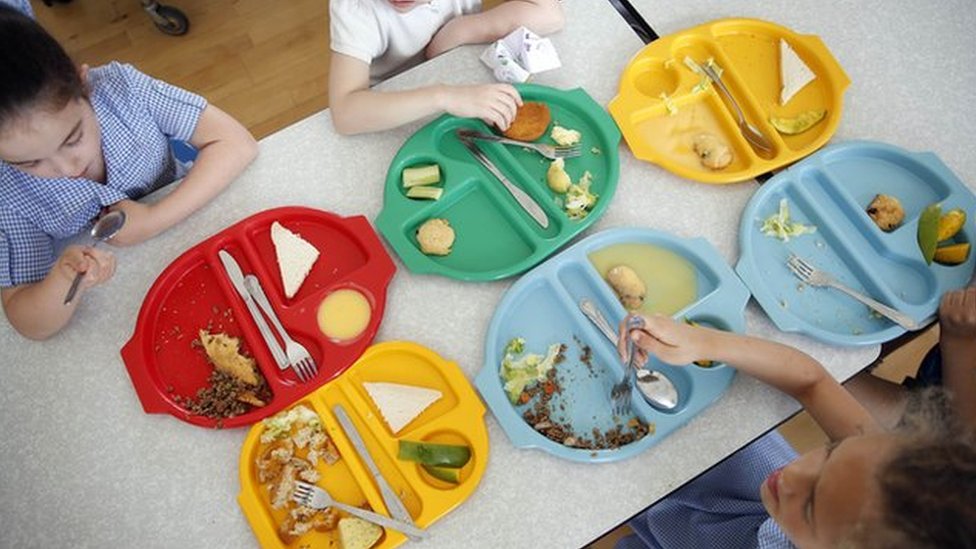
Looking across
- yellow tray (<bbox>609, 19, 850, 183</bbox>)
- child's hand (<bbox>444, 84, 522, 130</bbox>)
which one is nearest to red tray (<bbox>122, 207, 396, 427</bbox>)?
child's hand (<bbox>444, 84, 522, 130</bbox>)

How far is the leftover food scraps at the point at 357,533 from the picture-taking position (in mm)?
862

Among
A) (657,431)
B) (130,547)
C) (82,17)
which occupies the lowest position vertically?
(82,17)

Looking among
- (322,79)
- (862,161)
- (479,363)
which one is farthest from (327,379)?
(322,79)

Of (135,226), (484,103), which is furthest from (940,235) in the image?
(135,226)

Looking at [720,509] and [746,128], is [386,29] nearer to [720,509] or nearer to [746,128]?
[746,128]

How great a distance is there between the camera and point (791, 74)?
118 centimetres

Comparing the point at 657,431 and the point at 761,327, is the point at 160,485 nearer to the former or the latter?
the point at 657,431

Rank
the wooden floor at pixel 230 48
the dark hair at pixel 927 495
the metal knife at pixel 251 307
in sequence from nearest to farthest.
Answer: the dark hair at pixel 927 495 < the metal knife at pixel 251 307 < the wooden floor at pixel 230 48

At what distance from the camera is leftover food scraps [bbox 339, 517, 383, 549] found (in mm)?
862

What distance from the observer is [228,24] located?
225cm

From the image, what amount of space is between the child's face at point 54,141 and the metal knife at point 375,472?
0.51 metres

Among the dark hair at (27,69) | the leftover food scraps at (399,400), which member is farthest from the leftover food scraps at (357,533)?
the dark hair at (27,69)

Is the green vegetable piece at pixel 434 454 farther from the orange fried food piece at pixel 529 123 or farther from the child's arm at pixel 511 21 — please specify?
the child's arm at pixel 511 21

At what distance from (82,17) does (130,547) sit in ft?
6.66
